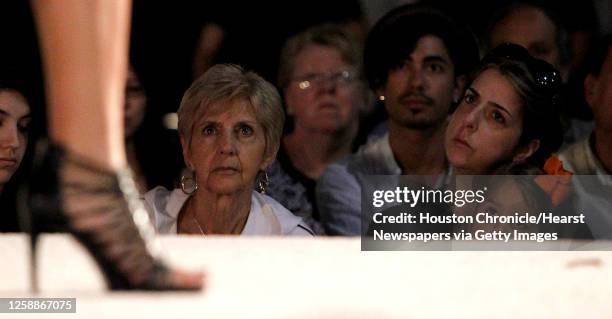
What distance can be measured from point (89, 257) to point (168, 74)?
1177mm

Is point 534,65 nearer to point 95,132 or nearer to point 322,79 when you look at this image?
point 322,79

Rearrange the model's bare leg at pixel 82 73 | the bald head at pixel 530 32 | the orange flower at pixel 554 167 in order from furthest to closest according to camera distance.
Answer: the bald head at pixel 530 32 < the orange flower at pixel 554 167 < the model's bare leg at pixel 82 73

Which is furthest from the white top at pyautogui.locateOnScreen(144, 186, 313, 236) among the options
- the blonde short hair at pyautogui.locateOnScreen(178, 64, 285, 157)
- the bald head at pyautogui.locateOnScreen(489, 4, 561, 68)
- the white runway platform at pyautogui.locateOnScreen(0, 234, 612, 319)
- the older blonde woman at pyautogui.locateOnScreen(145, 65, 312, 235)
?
the bald head at pyautogui.locateOnScreen(489, 4, 561, 68)

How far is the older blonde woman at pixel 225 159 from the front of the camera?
7.55ft

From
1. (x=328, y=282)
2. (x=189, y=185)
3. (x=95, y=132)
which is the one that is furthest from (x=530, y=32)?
(x=95, y=132)

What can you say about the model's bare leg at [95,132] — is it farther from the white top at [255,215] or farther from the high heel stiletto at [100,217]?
the white top at [255,215]

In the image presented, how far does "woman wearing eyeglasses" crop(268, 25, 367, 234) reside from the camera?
2.91m

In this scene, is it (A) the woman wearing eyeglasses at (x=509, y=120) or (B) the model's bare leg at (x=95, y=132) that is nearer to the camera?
(B) the model's bare leg at (x=95, y=132)

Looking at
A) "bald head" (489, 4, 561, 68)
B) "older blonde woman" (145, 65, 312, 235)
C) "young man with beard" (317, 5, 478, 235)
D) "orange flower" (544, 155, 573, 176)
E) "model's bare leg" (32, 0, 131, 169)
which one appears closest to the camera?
"model's bare leg" (32, 0, 131, 169)

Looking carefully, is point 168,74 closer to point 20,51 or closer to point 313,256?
point 20,51

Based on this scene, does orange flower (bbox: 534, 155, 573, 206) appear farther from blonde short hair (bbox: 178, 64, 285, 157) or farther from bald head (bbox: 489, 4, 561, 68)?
blonde short hair (bbox: 178, 64, 285, 157)

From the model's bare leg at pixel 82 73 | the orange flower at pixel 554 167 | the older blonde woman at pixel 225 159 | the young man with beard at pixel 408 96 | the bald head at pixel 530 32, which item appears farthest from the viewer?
the bald head at pixel 530 32

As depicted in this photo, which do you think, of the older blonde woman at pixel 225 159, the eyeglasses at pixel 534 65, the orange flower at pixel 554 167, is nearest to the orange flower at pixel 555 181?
A: the orange flower at pixel 554 167

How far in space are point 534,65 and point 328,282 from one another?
2.59ft
